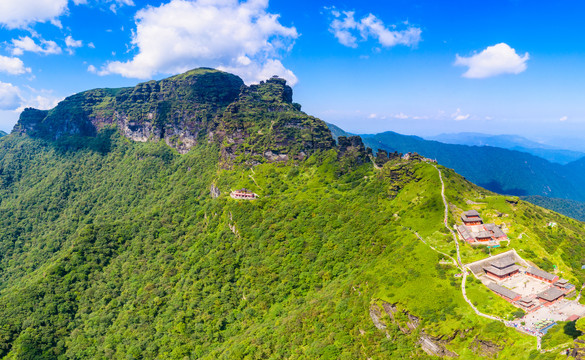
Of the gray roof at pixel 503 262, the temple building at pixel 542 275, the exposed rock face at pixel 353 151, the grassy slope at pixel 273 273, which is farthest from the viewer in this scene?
the exposed rock face at pixel 353 151

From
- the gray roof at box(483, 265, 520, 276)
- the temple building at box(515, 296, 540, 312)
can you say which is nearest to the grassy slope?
the temple building at box(515, 296, 540, 312)


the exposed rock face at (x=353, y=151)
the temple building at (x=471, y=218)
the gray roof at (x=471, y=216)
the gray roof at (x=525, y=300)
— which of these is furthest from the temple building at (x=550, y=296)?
the exposed rock face at (x=353, y=151)

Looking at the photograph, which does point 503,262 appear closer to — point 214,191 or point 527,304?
point 527,304

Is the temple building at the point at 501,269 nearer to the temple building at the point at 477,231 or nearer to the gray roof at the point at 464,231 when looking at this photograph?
the temple building at the point at 477,231

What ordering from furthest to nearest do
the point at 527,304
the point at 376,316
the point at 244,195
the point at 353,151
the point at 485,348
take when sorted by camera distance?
the point at 353,151
the point at 244,195
the point at 376,316
the point at 527,304
the point at 485,348

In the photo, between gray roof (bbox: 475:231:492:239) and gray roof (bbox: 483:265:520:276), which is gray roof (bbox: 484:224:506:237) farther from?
gray roof (bbox: 483:265:520:276)

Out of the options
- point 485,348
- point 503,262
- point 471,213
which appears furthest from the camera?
point 471,213

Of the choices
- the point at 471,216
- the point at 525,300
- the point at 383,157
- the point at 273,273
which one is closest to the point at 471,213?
the point at 471,216

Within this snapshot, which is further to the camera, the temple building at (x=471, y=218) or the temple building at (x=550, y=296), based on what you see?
the temple building at (x=471, y=218)
